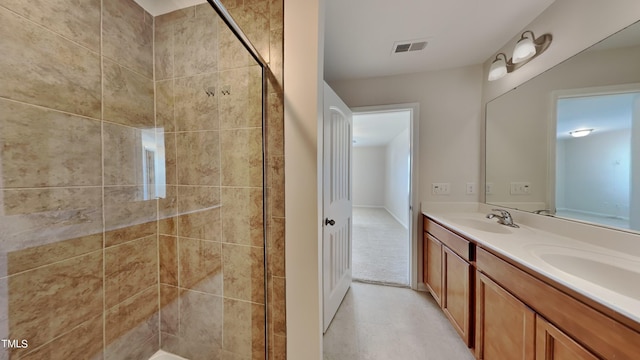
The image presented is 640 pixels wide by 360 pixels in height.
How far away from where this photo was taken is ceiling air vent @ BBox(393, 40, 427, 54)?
1778mm

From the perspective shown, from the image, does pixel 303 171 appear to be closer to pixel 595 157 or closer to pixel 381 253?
pixel 595 157

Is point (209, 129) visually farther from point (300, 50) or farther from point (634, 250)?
point (634, 250)

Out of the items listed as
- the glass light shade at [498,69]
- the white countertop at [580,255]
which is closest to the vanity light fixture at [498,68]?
the glass light shade at [498,69]

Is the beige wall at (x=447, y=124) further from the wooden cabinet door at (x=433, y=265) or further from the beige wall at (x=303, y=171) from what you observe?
the beige wall at (x=303, y=171)

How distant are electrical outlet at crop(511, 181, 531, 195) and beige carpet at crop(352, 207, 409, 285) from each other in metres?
1.44

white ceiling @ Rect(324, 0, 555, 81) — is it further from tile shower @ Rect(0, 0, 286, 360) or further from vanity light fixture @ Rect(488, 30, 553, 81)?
Result: tile shower @ Rect(0, 0, 286, 360)

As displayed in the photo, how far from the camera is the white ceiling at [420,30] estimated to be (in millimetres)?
1412

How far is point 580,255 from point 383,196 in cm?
686

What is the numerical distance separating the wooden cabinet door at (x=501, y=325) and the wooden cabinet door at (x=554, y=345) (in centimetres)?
3

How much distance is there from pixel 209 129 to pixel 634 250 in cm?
230

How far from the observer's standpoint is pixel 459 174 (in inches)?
86.0

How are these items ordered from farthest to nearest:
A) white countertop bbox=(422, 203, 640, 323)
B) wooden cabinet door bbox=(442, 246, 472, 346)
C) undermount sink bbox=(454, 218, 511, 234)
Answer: undermount sink bbox=(454, 218, 511, 234) < wooden cabinet door bbox=(442, 246, 472, 346) < white countertop bbox=(422, 203, 640, 323)

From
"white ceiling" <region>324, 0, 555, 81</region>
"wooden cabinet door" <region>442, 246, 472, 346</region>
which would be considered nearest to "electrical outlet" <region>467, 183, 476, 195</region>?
"wooden cabinet door" <region>442, 246, 472, 346</region>

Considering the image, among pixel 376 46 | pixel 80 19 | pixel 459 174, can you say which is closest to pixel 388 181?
pixel 459 174
